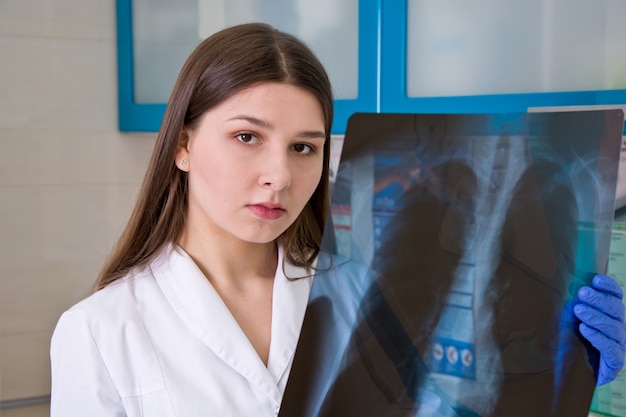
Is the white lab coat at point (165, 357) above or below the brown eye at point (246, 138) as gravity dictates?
below

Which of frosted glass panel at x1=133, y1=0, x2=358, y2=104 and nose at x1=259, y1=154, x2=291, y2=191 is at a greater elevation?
frosted glass panel at x1=133, y1=0, x2=358, y2=104

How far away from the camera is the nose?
2.71ft

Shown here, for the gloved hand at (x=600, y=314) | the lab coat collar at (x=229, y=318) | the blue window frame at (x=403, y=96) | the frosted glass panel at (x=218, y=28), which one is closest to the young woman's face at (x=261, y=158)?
the lab coat collar at (x=229, y=318)

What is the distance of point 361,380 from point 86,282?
171 cm

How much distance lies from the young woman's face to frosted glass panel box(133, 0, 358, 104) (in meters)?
0.74

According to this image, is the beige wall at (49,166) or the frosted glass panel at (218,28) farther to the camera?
the beige wall at (49,166)

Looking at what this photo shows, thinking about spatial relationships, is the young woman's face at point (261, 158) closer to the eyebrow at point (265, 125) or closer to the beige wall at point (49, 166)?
the eyebrow at point (265, 125)

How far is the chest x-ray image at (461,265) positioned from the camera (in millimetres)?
780

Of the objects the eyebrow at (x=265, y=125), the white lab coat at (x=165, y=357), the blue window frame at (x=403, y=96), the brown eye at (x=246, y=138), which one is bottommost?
the white lab coat at (x=165, y=357)

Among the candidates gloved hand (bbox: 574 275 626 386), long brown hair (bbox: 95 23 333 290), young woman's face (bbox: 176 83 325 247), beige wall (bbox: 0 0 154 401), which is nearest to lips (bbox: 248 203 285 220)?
young woman's face (bbox: 176 83 325 247)

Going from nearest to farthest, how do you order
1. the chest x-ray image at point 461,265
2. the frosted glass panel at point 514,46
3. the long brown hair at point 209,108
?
the chest x-ray image at point 461,265, the long brown hair at point 209,108, the frosted glass panel at point 514,46

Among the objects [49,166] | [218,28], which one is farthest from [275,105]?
[49,166]

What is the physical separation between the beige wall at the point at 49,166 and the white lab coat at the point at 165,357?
1.38 m

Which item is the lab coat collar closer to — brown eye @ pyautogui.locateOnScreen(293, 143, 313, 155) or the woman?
the woman
